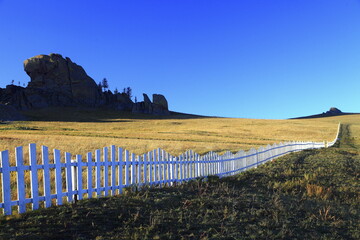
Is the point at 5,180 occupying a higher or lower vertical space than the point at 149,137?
higher

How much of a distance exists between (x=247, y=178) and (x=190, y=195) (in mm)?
4523

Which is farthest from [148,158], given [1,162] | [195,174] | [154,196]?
A: [1,162]

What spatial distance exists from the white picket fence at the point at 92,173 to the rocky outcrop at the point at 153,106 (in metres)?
99.0

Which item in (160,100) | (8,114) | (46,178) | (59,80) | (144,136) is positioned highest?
(59,80)

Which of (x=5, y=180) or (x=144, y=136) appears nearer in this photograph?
(x=5, y=180)

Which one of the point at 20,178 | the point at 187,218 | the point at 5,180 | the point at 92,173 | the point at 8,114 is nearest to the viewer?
the point at 5,180

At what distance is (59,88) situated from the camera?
354 feet

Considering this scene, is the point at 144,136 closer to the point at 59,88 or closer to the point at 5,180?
the point at 5,180

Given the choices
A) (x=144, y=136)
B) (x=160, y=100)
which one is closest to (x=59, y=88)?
(x=160, y=100)

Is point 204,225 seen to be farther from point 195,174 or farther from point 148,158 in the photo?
point 195,174

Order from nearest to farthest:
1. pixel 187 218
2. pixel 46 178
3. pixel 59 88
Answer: pixel 187 218 → pixel 46 178 → pixel 59 88

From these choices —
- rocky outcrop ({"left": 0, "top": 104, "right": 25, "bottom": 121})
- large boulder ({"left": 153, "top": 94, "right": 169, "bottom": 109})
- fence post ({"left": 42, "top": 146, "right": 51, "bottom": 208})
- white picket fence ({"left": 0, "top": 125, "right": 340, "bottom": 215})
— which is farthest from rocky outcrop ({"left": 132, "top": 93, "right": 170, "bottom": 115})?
fence post ({"left": 42, "top": 146, "right": 51, "bottom": 208})

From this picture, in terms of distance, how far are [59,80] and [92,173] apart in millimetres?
107123

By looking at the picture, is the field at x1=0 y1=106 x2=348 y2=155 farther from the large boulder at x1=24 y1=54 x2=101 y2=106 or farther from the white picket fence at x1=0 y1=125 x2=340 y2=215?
the large boulder at x1=24 y1=54 x2=101 y2=106
